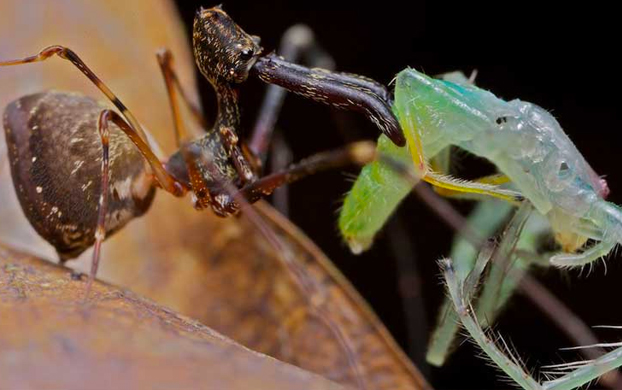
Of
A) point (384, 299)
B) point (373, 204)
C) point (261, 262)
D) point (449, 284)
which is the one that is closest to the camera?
point (449, 284)

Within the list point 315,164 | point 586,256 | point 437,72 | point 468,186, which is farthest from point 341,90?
point 437,72

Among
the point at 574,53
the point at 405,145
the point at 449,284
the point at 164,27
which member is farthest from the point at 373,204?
the point at 574,53

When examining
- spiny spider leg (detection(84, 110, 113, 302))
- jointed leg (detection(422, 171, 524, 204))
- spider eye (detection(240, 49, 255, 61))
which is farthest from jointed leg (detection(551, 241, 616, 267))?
spiny spider leg (detection(84, 110, 113, 302))

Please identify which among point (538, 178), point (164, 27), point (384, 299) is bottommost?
point (384, 299)

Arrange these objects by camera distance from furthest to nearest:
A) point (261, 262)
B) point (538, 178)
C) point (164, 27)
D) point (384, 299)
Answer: point (384, 299) < point (164, 27) < point (261, 262) < point (538, 178)

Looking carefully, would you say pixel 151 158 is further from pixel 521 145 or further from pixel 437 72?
pixel 437 72

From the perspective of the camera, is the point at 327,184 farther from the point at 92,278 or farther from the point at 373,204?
the point at 92,278

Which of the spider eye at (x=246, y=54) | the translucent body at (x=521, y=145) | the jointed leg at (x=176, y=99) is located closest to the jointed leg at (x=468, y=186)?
the translucent body at (x=521, y=145)
